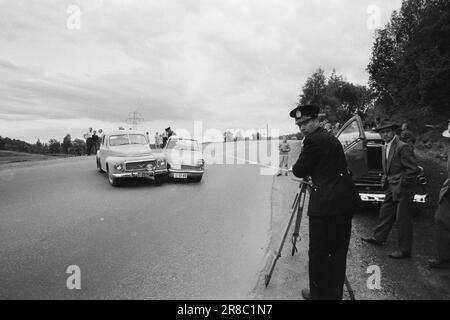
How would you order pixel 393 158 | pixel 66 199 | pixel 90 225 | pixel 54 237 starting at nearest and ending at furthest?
pixel 393 158, pixel 54 237, pixel 90 225, pixel 66 199

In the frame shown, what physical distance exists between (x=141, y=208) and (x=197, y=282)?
429cm

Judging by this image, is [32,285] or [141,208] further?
[141,208]

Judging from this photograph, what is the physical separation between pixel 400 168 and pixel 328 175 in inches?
111

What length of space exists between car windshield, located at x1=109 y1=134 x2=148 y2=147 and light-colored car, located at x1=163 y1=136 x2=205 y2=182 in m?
1.10

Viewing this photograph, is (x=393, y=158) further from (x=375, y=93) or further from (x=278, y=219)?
(x=375, y=93)

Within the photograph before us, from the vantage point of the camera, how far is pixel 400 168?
5.20 metres

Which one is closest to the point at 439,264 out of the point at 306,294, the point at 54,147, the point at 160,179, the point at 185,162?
the point at 306,294

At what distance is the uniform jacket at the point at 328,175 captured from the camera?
3.08 meters

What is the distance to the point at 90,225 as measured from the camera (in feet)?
21.3

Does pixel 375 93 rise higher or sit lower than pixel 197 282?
higher

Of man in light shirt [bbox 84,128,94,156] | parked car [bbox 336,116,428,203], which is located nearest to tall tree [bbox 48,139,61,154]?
man in light shirt [bbox 84,128,94,156]

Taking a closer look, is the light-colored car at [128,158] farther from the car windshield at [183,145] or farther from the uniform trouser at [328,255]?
the uniform trouser at [328,255]
